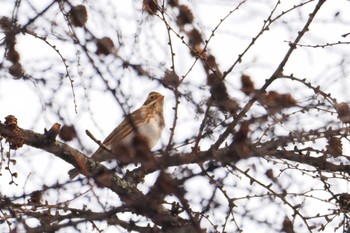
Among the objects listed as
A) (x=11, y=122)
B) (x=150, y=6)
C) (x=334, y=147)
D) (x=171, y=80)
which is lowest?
(x=171, y=80)

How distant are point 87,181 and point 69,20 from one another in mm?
1048

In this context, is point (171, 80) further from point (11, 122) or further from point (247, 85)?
point (11, 122)

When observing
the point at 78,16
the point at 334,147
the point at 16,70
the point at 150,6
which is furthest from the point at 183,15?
the point at 334,147

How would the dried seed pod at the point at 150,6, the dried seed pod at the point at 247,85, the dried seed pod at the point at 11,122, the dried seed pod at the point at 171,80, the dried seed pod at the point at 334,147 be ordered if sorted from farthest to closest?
the dried seed pod at the point at 11,122 < the dried seed pod at the point at 334,147 < the dried seed pod at the point at 150,6 < the dried seed pod at the point at 247,85 < the dried seed pod at the point at 171,80

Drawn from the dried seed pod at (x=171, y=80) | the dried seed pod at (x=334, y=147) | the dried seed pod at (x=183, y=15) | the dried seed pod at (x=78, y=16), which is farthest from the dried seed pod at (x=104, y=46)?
the dried seed pod at (x=334, y=147)

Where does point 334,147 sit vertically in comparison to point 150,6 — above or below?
below

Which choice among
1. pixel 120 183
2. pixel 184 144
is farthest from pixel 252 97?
pixel 120 183

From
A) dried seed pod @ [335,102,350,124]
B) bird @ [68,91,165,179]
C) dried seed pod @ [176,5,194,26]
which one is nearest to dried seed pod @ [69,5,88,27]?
dried seed pod @ [176,5,194,26]

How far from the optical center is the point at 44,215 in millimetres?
3990

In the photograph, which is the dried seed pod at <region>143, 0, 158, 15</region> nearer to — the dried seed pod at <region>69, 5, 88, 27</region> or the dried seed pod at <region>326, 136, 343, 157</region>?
the dried seed pod at <region>69, 5, 88, 27</region>

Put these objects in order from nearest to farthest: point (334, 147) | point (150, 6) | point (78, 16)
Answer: point (78, 16) < point (150, 6) < point (334, 147)

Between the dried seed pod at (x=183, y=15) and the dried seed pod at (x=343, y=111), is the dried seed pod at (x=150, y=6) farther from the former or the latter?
the dried seed pod at (x=343, y=111)

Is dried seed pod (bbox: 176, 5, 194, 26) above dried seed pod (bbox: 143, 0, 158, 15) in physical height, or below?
below

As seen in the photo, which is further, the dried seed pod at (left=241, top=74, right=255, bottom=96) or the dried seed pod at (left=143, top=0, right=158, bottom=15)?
the dried seed pod at (left=143, top=0, right=158, bottom=15)
